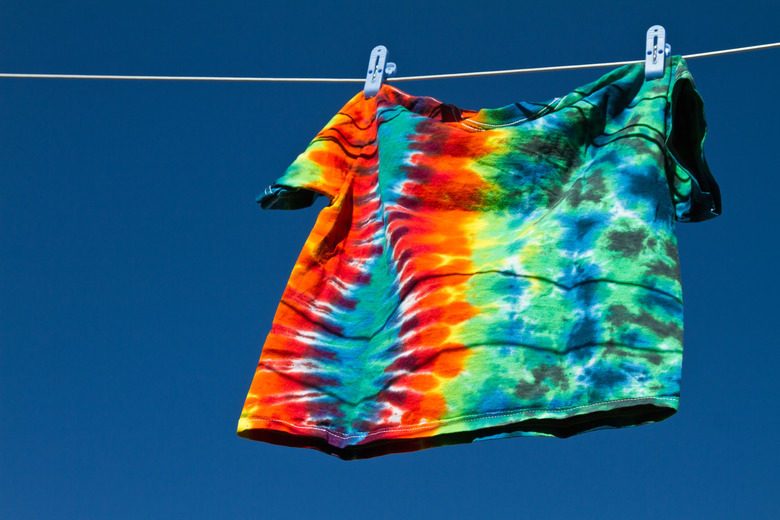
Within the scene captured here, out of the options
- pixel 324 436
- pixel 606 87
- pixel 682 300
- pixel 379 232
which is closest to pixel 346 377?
pixel 324 436

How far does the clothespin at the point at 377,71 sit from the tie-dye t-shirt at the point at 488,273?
0.27 feet

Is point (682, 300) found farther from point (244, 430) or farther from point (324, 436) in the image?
point (244, 430)

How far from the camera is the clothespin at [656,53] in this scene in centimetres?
184

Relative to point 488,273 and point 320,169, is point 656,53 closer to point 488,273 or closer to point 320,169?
point 488,273

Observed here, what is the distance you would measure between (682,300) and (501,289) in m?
0.28

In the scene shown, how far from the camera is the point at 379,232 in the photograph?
1866 millimetres

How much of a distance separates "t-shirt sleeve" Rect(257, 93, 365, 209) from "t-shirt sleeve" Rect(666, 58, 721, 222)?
2.04ft

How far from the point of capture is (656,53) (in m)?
1.86

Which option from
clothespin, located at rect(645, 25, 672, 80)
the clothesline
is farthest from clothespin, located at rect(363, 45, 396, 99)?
clothespin, located at rect(645, 25, 672, 80)

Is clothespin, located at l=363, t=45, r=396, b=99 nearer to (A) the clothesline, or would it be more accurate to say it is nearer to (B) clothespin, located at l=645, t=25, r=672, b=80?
(A) the clothesline

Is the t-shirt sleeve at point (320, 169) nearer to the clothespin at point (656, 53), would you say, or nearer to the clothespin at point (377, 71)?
the clothespin at point (377, 71)

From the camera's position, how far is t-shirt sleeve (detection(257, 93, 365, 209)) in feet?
6.39

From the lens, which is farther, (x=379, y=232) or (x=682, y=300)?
(x=379, y=232)

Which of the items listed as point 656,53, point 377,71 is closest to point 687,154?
point 656,53
